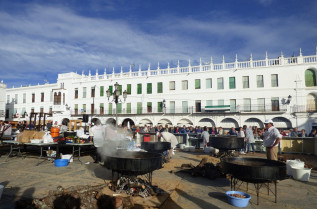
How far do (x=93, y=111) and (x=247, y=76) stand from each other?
26537mm

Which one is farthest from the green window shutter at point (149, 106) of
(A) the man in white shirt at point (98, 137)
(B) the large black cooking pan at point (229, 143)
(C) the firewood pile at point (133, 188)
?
(C) the firewood pile at point (133, 188)

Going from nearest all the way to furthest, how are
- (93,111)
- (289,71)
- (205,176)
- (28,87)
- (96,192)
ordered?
1. (96,192)
2. (205,176)
3. (289,71)
4. (93,111)
5. (28,87)

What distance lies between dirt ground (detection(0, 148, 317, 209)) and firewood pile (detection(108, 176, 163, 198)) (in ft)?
0.53

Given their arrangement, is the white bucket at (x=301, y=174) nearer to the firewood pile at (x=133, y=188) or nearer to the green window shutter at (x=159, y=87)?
the firewood pile at (x=133, y=188)

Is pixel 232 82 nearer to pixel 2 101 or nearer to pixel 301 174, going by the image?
pixel 301 174

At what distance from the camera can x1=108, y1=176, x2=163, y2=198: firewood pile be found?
491 centimetres

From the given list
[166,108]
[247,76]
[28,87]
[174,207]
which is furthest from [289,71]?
[28,87]

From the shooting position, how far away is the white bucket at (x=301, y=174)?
672 cm

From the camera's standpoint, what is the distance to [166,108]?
109 ft

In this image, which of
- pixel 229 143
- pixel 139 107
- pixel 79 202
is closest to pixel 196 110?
pixel 139 107

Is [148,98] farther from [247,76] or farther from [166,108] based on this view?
[247,76]

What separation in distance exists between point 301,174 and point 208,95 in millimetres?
24739

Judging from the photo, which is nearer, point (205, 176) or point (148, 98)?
point (205, 176)

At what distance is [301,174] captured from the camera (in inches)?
267
